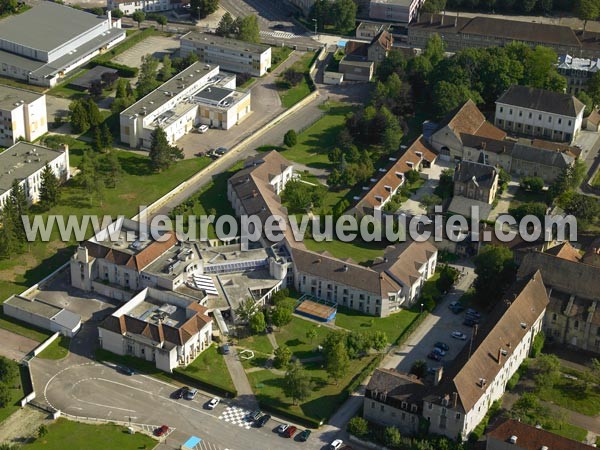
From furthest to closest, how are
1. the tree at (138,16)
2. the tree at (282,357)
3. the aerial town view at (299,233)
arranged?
the tree at (138,16)
the tree at (282,357)
the aerial town view at (299,233)

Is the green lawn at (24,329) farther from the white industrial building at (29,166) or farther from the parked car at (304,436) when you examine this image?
the parked car at (304,436)

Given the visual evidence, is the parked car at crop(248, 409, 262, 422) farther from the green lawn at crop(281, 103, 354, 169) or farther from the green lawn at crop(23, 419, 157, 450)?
the green lawn at crop(281, 103, 354, 169)

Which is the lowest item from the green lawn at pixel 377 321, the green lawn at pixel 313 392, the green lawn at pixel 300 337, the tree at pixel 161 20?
the green lawn at pixel 313 392

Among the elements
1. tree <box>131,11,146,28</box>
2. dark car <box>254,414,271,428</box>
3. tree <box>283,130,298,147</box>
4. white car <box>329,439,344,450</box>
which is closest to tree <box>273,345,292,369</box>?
dark car <box>254,414,271,428</box>

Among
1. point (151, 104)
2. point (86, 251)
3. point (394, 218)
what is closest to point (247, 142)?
point (151, 104)

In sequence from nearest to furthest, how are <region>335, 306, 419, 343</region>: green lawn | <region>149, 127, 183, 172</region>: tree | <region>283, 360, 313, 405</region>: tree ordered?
1. <region>283, 360, 313, 405</region>: tree
2. <region>335, 306, 419, 343</region>: green lawn
3. <region>149, 127, 183, 172</region>: tree

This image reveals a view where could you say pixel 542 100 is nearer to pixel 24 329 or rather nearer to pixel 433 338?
pixel 433 338

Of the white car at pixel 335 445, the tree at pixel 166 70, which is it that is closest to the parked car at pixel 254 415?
the white car at pixel 335 445

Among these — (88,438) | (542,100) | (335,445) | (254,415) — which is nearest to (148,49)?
(542,100)
